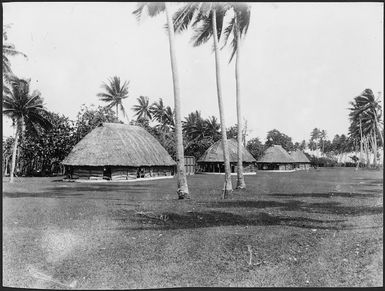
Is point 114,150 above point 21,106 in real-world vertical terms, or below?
below

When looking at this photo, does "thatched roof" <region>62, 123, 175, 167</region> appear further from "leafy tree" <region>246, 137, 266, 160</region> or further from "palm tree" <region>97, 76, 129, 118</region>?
"leafy tree" <region>246, 137, 266, 160</region>

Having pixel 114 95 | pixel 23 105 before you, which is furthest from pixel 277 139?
pixel 23 105

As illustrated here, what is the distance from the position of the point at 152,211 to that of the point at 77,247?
357cm

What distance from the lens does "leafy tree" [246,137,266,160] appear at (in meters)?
57.0

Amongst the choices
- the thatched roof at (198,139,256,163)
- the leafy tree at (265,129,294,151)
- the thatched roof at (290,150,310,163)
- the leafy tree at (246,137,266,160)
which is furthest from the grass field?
the leafy tree at (265,129,294,151)

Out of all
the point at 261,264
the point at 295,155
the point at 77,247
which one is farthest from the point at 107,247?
the point at 295,155

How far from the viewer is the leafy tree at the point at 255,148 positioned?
57031 millimetres

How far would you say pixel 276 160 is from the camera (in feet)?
170

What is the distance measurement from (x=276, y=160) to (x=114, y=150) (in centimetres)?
3077

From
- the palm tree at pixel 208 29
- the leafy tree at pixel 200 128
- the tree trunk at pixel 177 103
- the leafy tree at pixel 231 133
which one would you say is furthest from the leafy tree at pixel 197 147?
the tree trunk at pixel 177 103

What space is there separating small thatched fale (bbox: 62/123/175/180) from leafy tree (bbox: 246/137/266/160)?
95.0ft

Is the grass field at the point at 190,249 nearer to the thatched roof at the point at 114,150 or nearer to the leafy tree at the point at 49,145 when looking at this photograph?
the thatched roof at the point at 114,150

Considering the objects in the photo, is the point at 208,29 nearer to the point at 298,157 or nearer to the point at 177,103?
the point at 177,103

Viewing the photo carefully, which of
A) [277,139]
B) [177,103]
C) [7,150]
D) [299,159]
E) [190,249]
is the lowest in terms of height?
[190,249]
